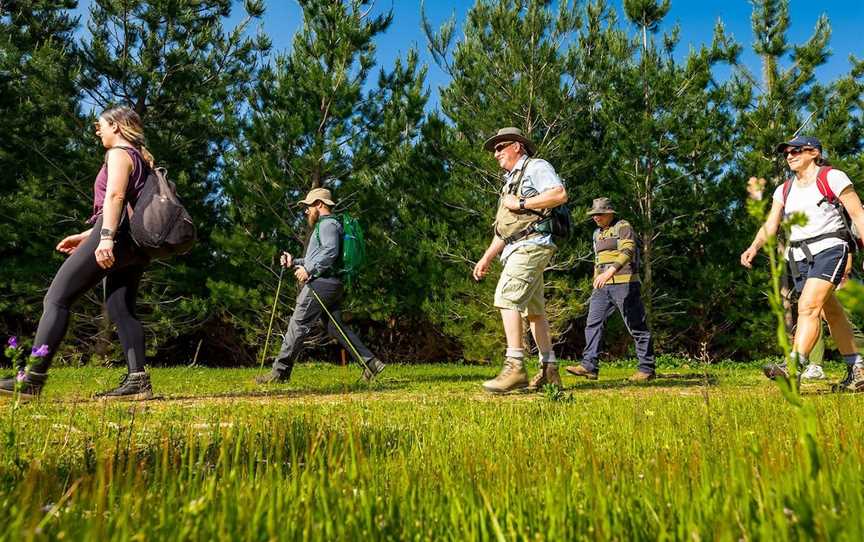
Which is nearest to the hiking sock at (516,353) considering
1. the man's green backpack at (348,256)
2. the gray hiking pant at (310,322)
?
the gray hiking pant at (310,322)

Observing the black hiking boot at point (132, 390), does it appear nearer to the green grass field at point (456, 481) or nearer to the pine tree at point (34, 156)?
the green grass field at point (456, 481)

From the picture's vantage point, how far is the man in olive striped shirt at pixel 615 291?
7895mm

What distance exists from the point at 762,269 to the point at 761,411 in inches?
513

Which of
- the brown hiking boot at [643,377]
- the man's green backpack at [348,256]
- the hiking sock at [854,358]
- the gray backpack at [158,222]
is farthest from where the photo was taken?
the brown hiking boot at [643,377]

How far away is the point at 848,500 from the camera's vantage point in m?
1.26

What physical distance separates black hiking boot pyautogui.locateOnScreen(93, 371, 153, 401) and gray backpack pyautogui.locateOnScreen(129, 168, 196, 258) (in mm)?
910

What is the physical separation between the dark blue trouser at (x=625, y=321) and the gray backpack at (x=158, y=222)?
466 centimetres

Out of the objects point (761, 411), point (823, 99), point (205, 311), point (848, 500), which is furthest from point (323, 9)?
point (848, 500)

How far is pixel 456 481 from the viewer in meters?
1.93

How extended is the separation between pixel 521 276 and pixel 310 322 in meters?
2.45

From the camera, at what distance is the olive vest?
213 inches

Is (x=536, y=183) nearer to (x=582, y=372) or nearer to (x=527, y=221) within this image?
(x=527, y=221)

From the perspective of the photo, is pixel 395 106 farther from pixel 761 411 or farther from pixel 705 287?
pixel 761 411

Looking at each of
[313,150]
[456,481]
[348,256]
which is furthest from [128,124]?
[313,150]
